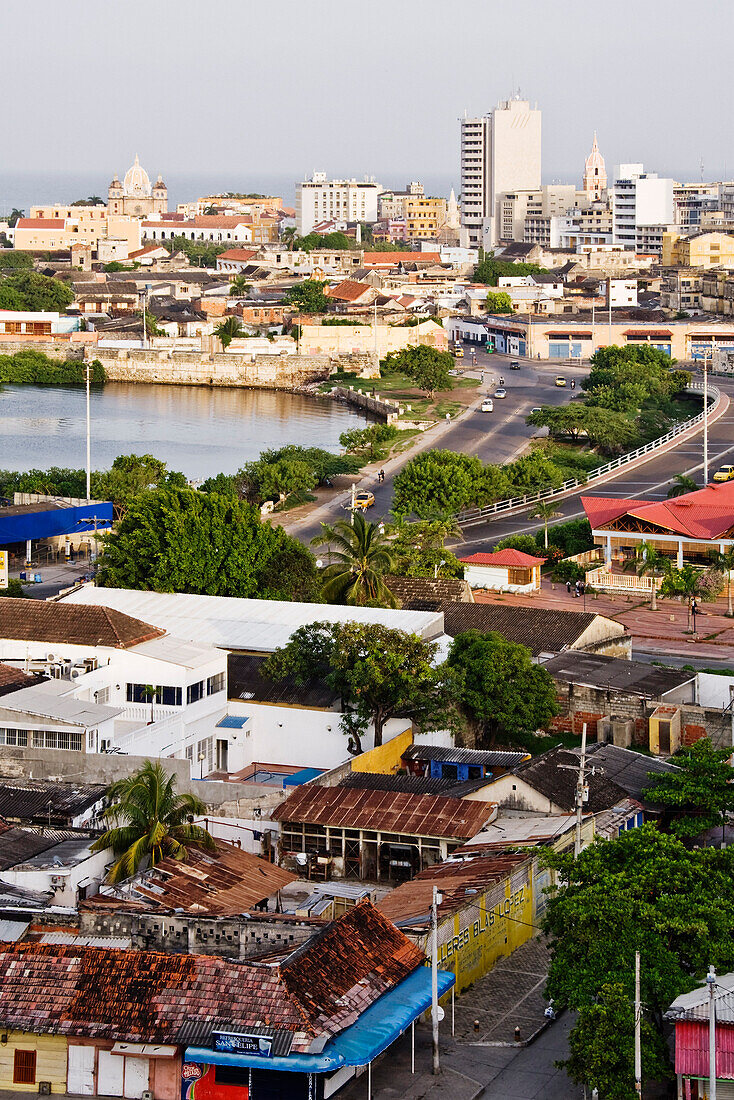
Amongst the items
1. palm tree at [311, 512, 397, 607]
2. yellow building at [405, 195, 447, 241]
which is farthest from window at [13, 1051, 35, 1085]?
yellow building at [405, 195, 447, 241]

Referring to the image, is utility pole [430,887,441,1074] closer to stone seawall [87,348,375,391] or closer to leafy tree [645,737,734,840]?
leafy tree [645,737,734,840]

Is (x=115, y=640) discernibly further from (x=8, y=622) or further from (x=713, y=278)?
(x=713, y=278)

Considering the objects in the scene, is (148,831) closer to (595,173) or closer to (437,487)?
(437,487)

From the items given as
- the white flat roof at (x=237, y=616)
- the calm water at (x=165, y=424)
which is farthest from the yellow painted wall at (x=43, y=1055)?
the calm water at (x=165, y=424)

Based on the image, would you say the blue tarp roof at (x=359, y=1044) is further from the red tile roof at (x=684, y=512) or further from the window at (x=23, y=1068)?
the red tile roof at (x=684, y=512)

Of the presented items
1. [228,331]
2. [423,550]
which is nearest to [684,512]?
[423,550]

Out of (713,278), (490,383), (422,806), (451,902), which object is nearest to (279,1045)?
(451,902)
